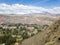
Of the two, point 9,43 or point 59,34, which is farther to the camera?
point 9,43

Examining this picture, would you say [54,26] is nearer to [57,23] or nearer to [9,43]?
[57,23]

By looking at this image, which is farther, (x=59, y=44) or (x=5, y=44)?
(x=5, y=44)

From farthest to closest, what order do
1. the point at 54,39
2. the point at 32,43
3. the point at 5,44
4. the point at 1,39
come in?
the point at 1,39
the point at 5,44
the point at 32,43
the point at 54,39

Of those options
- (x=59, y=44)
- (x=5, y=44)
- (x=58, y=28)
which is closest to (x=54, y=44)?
(x=59, y=44)

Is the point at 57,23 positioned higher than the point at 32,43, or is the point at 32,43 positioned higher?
the point at 57,23

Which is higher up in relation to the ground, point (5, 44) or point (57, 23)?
point (57, 23)

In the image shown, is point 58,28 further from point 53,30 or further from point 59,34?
point 59,34

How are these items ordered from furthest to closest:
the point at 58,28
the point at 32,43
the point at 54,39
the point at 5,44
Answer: the point at 5,44
the point at 32,43
the point at 58,28
the point at 54,39

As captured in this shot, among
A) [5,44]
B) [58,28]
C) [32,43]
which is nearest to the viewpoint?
[58,28]

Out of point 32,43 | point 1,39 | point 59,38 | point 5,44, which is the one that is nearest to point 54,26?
point 32,43
